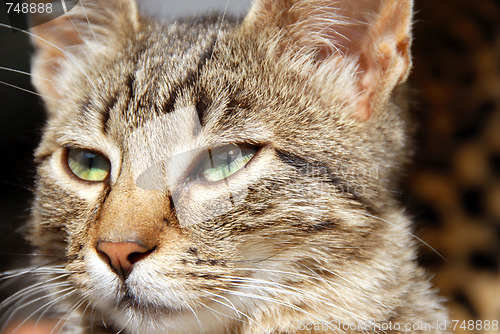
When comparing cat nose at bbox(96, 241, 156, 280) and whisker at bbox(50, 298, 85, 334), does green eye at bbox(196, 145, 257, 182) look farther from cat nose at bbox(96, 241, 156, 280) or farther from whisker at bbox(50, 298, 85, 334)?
whisker at bbox(50, 298, 85, 334)

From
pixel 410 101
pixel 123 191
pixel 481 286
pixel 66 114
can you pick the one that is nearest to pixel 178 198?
pixel 123 191

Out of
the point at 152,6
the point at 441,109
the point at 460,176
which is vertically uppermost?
the point at 152,6

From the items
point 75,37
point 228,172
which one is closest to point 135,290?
point 228,172

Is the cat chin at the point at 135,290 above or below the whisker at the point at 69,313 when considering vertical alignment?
above

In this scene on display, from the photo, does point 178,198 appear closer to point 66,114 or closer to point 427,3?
point 66,114

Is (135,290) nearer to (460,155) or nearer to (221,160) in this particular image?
(221,160)

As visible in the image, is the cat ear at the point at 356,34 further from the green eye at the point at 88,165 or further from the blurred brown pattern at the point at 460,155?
the green eye at the point at 88,165

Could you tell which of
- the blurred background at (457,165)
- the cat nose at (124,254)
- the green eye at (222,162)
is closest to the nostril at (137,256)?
the cat nose at (124,254)
